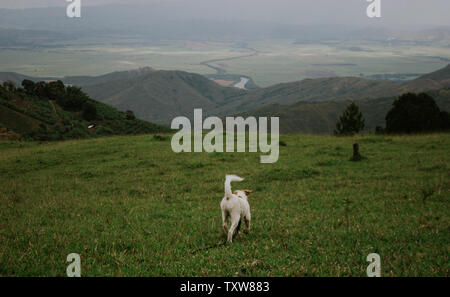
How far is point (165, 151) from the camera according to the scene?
2388 centimetres

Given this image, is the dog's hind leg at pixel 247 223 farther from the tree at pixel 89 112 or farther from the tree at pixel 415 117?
the tree at pixel 89 112

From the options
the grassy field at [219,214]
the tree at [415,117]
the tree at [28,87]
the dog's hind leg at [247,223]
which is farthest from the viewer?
the tree at [28,87]

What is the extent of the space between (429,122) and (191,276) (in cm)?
3803

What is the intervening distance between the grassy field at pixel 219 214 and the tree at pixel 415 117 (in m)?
14.2

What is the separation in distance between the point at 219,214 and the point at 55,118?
45.6 m

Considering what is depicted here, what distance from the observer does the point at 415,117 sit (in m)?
36.0

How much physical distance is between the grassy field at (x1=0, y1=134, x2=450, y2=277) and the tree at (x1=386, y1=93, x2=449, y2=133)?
14.2 metres

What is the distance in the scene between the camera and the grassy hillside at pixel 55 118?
4378 cm

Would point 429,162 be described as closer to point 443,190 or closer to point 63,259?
point 443,190

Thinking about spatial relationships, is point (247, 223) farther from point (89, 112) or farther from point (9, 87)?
point (9, 87)

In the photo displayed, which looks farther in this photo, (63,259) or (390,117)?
(390,117)

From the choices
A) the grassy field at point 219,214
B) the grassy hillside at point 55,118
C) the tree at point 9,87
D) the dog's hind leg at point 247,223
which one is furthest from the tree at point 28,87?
the dog's hind leg at point 247,223

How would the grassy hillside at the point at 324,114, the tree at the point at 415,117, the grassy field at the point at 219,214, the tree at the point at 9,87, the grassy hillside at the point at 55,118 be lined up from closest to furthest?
the grassy field at the point at 219,214 → the tree at the point at 415,117 → the grassy hillside at the point at 55,118 → the tree at the point at 9,87 → the grassy hillside at the point at 324,114
